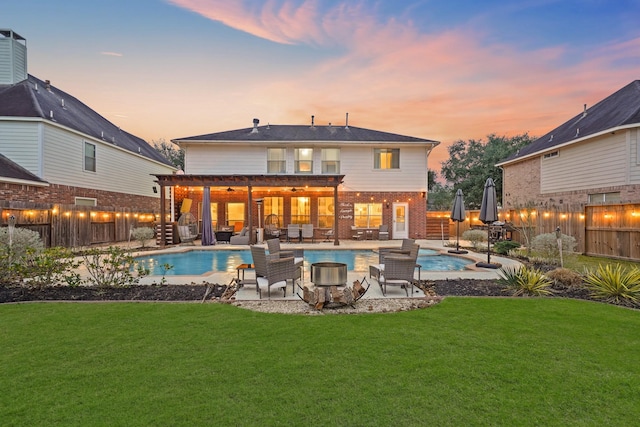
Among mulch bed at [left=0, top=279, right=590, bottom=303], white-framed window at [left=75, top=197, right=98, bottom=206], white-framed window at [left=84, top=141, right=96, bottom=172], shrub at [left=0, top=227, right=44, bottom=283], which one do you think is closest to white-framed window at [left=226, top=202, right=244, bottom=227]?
white-framed window at [left=75, top=197, right=98, bottom=206]

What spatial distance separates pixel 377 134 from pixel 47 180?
16.9 metres

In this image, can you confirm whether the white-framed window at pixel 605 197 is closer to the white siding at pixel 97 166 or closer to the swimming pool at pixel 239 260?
the swimming pool at pixel 239 260

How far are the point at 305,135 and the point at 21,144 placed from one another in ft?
43.7

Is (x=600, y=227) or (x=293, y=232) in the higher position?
(x=600, y=227)

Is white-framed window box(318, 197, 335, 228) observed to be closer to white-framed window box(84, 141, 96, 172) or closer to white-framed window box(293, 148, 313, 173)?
white-framed window box(293, 148, 313, 173)

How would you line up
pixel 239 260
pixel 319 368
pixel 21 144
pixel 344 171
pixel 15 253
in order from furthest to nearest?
1. pixel 344 171
2. pixel 21 144
3. pixel 239 260
4. pixel 15 253
5. pixel 319 368

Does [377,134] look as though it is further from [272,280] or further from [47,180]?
[47,180]

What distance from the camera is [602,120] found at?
1441cm

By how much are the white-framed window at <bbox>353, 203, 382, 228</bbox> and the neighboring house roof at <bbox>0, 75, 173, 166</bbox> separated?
48.2 ft

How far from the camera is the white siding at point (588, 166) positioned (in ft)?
42.3

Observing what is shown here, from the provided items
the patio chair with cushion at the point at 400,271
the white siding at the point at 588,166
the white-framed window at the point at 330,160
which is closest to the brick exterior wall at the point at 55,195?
the white-framed window at the point at 330,160

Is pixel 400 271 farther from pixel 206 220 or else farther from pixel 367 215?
pixel 367 215

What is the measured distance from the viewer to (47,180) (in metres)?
14.1

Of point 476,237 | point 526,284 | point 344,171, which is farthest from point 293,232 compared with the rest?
point 526,284
